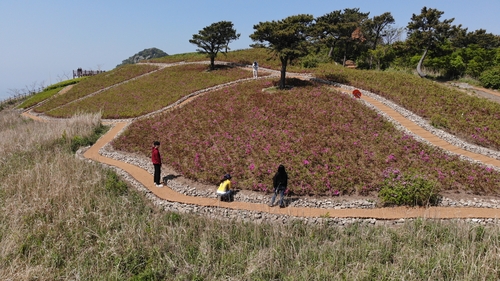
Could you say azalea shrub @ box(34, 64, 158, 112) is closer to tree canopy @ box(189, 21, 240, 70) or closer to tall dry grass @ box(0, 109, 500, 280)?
tree canopy @ box(189, 21, 240, 70)

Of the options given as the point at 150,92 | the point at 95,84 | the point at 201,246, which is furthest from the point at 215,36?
the point at 201,246

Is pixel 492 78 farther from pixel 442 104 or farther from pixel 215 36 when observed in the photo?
pixel 215 36

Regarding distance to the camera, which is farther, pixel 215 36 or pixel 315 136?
pixel 215 36

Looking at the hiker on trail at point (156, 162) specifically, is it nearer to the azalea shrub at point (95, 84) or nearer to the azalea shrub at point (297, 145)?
the azalea shrub at point (297, 145)

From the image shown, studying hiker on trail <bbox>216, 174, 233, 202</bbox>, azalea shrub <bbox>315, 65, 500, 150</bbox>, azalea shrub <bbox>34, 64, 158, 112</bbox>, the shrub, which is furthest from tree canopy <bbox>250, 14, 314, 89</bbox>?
azalea shrub <bbox>34, 64, 158, 112</bbox>

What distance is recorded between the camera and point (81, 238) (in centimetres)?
866

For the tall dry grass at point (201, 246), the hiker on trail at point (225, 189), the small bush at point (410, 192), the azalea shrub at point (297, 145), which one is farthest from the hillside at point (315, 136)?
the tall dry grass at point (201, 246)

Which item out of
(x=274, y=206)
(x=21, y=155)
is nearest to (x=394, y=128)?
(x=274, y=206)

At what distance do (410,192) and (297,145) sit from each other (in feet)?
20.6

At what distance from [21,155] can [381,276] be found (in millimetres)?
20131

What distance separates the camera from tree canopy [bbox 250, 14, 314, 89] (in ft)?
68.4

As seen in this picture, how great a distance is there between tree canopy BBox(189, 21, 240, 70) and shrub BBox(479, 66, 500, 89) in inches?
1115

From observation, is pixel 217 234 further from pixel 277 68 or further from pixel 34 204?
pixel 277 68

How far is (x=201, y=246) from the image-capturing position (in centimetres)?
830
